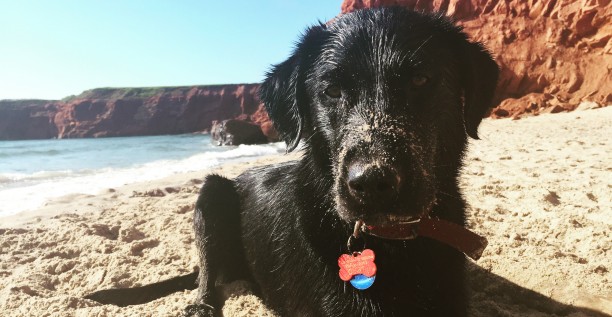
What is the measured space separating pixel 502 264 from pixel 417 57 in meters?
1.72

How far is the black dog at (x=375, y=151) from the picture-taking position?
1638 mm

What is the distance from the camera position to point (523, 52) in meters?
23.6

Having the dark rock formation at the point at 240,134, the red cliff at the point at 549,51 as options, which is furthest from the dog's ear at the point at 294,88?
the dark rock formation at the point at 240,134

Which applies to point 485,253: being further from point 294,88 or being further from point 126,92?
point 126,92

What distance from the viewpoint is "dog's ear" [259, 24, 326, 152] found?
2.35 meters

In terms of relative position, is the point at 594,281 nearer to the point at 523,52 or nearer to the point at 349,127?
the point at 349,127

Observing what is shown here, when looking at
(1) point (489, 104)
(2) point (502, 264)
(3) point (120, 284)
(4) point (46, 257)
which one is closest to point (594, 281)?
(2) point (502, 264)

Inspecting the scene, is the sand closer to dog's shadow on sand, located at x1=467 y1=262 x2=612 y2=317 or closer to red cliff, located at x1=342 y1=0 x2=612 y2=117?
dog's shadow on sand, located at x1=467 y1=262 x2=612 y2=317

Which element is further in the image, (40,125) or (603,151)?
(40,125)

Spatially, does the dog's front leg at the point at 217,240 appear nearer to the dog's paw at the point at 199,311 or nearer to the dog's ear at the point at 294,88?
the dog's paw at the point at 199,311

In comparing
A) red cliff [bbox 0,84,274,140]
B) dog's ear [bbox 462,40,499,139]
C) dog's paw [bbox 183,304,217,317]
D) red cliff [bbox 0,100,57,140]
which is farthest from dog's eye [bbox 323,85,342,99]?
red cliff [bbox 0,100,57,140]

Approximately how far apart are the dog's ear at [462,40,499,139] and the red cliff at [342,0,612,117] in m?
14.5

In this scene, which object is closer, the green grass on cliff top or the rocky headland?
the rocky headland

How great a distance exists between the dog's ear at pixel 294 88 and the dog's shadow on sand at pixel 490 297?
1293 mm
